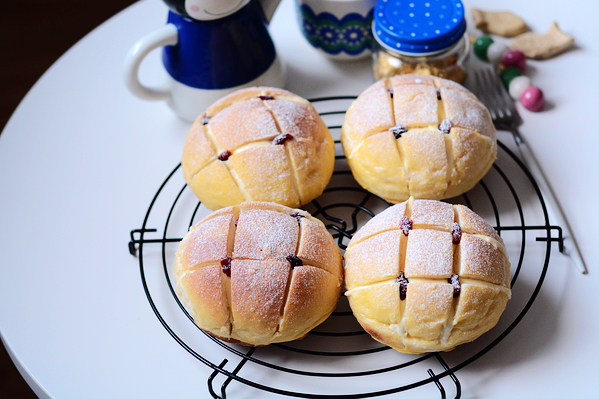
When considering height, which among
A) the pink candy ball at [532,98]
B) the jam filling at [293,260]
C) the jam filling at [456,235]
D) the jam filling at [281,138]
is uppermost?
the jam filling at [281,138]

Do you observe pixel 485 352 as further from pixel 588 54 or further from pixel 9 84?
pixel 9 84

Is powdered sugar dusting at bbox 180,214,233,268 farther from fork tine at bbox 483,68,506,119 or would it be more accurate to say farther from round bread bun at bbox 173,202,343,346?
fork tine at bbox 483,68,506,119

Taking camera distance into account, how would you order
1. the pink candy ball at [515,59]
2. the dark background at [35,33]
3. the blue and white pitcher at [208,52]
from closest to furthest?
the blue and white pitcher at [208,52]
the pink candy ball at [515,59]
the dark background at [35,33]

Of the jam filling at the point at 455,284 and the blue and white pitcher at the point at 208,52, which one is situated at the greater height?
the blue and white pitcher at the point at 208,52

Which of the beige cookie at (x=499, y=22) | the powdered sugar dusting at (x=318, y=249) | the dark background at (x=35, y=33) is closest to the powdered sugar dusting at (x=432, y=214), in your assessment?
the powdered sugar dusting at (x=318, y=249)

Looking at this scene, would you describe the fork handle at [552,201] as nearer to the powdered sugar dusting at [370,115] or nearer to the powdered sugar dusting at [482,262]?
the powdered sugar dusting at [482,262]

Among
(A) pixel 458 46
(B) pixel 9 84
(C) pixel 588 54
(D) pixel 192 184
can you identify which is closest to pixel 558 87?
(C) pixel 588 54

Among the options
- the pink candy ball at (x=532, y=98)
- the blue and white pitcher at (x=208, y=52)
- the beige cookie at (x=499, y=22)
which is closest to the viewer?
the blue and white pitcher at (x=208, y=52)
